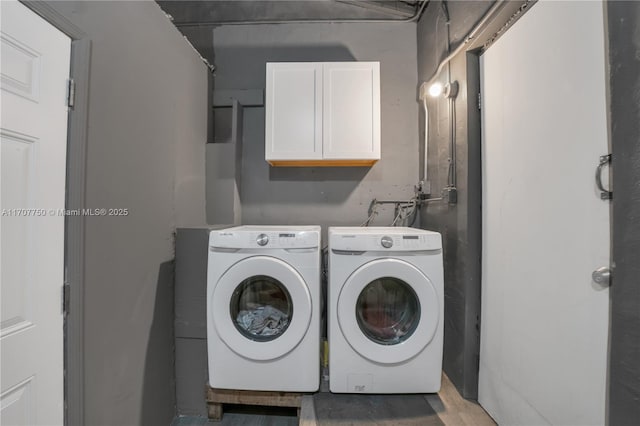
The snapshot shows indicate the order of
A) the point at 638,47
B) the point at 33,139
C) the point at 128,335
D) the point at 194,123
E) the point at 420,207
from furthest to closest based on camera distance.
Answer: the point at 420,207 → the point at 194,123 → the point at 128,335 → the point at 33,139 → the point at 638,47

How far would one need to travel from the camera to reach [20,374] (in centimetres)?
79

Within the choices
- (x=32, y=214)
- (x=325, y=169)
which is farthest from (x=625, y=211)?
(x=32, y=214)

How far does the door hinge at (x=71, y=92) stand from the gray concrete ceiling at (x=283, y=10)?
1690 millimetres

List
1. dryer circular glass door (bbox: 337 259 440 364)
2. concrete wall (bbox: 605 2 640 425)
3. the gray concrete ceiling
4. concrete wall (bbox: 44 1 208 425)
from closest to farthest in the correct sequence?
1. concrete wall (bbox: 605 2 640 425)
2. concrete wall (bbox: 44 1 208 425)
3. dryer circular glass door (bbox: 337 259 440 364)
4. the gray concrete ceiling

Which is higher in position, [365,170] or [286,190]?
[365,170]

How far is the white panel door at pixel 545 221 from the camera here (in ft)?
2.76

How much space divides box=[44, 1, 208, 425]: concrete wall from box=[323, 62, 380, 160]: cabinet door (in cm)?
100

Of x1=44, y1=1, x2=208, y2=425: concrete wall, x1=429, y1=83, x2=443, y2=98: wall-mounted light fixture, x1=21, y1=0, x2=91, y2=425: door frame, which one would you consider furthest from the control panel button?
x1=429, y1=83, x2=443, y2=98: wall-mounted light fixture

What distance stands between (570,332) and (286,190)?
1.87 m

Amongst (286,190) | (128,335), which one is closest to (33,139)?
(128,335)

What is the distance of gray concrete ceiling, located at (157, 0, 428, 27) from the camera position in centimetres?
206

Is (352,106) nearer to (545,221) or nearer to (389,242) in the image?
(389,242)

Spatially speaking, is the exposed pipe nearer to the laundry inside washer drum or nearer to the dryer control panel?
the dryer control panel

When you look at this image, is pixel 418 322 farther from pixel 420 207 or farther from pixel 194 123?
pixel 194 123
